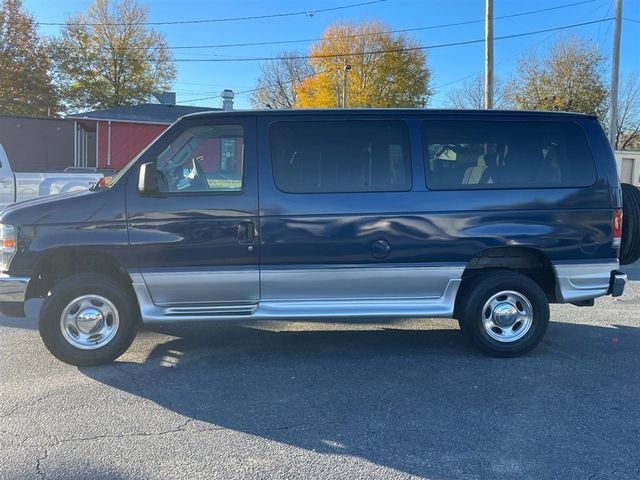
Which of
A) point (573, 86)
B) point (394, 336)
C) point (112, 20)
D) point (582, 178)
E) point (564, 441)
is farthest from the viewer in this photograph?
point (112, 20)

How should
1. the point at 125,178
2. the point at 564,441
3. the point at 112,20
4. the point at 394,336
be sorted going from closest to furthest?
the point at 564,441, the point at 125,178, the point at 394,336, the point at 112,20

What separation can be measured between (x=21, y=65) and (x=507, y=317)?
Result: 135 ft

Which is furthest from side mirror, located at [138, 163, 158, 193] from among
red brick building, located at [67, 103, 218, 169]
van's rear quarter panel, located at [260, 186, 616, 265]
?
red brick building, located at [67, 103, 218, 169]

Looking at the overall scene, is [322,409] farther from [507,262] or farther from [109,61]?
[109,61]

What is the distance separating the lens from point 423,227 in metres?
4.79

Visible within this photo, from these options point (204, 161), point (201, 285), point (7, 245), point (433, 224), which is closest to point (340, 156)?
point (433, 224)

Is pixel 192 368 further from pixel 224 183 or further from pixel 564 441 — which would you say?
pixel 564 441

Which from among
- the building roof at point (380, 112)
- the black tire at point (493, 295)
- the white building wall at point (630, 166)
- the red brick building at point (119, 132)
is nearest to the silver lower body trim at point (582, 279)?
the black tire at point (493, 295)

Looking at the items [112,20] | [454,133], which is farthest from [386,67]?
[454,133]

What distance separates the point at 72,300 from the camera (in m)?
4.62

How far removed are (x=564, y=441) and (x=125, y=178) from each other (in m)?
3.83

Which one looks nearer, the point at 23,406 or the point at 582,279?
the point at 23,406

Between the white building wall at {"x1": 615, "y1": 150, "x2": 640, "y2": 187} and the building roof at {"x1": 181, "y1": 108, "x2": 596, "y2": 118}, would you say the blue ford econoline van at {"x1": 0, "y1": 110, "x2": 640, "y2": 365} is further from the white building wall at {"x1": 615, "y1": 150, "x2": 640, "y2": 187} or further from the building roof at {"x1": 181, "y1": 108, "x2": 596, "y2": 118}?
the white building wall at {"x1": 615, "y1": 150, "x2": 640, "y2": 187}

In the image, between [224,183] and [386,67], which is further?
[386,67]
